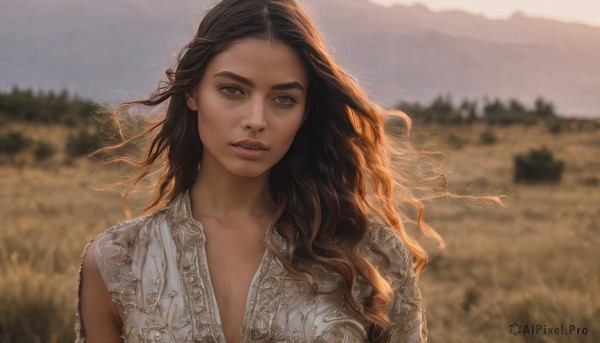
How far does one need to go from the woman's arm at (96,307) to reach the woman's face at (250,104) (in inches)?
22.6

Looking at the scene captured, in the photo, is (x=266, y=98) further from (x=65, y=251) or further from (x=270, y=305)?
(x=65, y=251)

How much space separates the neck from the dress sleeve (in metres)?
0.42

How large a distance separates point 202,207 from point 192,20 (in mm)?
743

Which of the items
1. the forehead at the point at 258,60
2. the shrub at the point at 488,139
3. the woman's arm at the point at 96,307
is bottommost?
the shrub at the point at 488,139

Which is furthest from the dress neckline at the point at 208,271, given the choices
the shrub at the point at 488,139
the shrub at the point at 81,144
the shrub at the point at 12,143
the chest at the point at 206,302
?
the shrub at the point at 488,139

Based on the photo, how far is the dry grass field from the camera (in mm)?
5543

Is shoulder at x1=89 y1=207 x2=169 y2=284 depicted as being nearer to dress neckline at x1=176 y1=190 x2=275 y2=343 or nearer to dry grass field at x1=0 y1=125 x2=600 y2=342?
dress neckline at x1=176 y1=190 x2=275 y2=343

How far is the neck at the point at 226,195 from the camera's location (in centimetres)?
291

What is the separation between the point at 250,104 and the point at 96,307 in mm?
890

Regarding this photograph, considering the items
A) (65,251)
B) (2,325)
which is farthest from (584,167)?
(2,325)

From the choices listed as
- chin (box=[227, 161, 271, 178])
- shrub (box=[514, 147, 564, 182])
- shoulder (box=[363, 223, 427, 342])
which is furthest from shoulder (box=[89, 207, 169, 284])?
shrub (box=[514, 147, 564, 182])

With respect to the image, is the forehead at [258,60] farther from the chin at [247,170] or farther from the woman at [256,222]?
the chin at [247,170]

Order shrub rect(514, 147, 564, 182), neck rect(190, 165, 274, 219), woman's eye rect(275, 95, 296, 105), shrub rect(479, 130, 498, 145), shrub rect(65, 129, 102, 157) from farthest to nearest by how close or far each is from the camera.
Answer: shrub rect(479, 130, 498, 145) < shrub rect(65, 129, 102, 157) < shrub rect(514, 147, 564, 182) < neck rect(190, 165, 274, 219) < woman's eye rect(275, 95, 296, 105)

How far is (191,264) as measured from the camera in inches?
108
